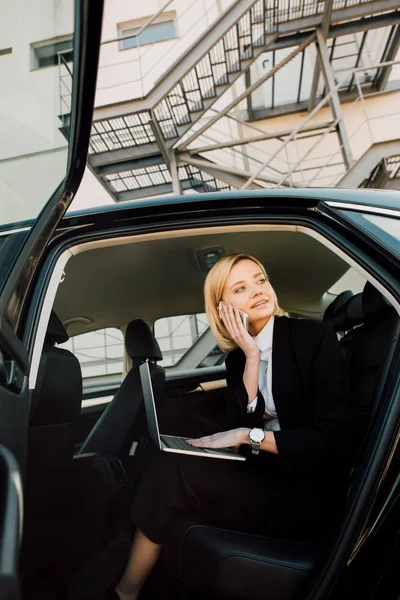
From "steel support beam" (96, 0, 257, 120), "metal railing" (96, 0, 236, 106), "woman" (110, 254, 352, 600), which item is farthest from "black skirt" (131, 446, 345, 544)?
"metal railing" (96, 0, 236, 106)

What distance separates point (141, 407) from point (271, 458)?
1.28 m

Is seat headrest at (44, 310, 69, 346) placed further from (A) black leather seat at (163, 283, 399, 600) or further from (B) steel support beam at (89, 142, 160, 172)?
(B) steel support beam at (89, 142, 160, 172)

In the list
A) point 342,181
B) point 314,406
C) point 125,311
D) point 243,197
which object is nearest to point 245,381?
point 314,406

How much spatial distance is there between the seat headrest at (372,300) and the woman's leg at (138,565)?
1.08 meters

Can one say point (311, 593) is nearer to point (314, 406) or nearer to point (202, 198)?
point (314, 406)

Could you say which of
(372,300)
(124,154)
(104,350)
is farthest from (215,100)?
(372,300)

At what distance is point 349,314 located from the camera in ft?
6.63

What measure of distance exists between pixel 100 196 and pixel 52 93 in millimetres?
7072

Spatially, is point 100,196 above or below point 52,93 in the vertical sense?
above

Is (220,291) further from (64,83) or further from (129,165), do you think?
(129,165)

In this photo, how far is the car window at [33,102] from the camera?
865 millimetres

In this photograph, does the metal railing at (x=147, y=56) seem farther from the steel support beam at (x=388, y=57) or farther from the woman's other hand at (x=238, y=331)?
the woman's other hand at (x=238, y=331)

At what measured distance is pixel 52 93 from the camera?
3.19ft

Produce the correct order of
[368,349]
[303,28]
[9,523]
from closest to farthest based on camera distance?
[9,523] < [368,349] < [303,28]
